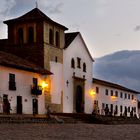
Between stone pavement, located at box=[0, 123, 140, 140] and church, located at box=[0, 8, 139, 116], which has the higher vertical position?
church, located at box=[0, 8, 139, 116]

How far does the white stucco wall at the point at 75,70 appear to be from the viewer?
175 ft

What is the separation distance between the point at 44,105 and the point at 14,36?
917 centimetres

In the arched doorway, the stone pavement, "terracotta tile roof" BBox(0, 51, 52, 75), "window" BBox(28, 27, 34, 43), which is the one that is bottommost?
the stone pavement

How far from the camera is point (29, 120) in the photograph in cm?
3300

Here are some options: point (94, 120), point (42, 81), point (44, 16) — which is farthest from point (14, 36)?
point (94, 120)

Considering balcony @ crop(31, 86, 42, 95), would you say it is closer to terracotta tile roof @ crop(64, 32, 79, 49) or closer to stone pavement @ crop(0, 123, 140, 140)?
terracotta tile roof @ crop(64, 32, 79, 49)

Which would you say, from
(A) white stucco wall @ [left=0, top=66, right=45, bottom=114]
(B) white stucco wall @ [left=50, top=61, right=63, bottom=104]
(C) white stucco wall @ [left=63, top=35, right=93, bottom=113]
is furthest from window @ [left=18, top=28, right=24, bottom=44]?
(A) white stucco wall @ [left=0, top=66, right=45, bottom=114]

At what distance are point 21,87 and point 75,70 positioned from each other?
12847mm

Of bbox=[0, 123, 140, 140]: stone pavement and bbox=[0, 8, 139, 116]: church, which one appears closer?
bbox=[0, 123, 140, 140]: stone pavement

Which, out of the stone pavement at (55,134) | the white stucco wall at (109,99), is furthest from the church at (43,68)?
the stone pavement at (55,134)

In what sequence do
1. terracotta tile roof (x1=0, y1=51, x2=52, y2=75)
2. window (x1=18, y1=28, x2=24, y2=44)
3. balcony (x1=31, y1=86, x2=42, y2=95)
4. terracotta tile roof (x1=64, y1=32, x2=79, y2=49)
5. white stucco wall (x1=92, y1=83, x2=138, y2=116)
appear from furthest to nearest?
white stucco wall (x1=92, y1=83, x2=138, y2=116), terracotta tile roof (x1=64, y1=32, x2=79, y2=49), window (x1=18, y1=28, x2=24, y2=44), balcony (x1=31, y1=86, x2=42, y2=95), terracotta tile roof (x1=0, y1=51, x2=52, y2=75)

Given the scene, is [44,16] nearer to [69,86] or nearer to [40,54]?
[40,54]

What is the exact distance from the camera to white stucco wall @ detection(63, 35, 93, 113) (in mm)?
53375

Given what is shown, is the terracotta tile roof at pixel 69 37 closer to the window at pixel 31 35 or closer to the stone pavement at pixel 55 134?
the window at pixel 31 35
